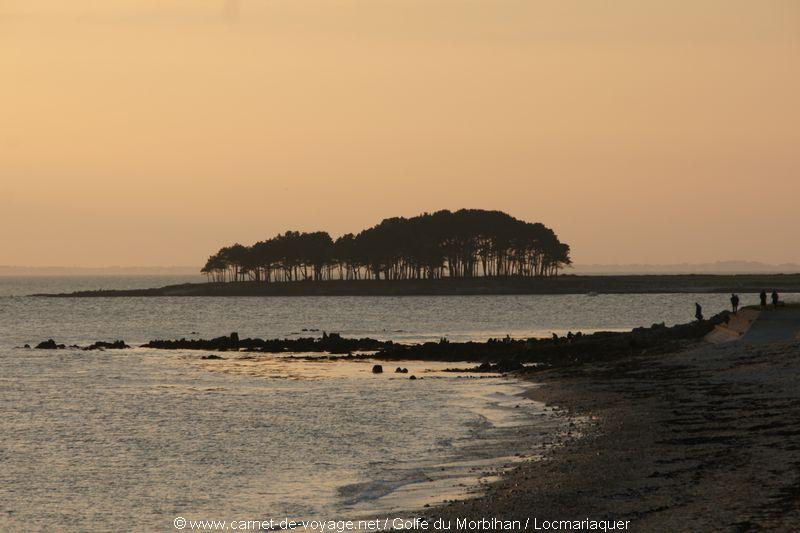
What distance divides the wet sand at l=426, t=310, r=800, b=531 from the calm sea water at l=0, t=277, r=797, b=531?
1813 mm

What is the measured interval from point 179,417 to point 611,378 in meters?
17.1

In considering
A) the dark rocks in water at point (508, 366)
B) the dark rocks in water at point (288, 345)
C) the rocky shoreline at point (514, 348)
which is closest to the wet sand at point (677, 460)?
the dark rocks in water at point (508, 366)

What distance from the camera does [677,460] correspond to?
2352 centimetres

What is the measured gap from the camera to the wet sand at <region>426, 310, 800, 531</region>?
61.1 ft

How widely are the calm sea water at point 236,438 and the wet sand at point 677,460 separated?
5.95ft

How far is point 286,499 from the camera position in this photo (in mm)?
24438

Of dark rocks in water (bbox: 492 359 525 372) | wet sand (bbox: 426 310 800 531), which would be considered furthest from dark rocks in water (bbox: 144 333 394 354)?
wet sand (bbox: 426 310 800 531)

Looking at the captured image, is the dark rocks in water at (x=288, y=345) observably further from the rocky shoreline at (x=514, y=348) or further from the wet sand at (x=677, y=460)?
the wet sand at (x=677, y=460)

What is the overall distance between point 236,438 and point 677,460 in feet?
50.3

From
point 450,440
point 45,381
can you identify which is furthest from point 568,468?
point 45,381

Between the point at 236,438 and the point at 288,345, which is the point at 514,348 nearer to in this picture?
the point at 288,345

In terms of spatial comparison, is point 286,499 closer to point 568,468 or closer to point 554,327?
point 568,468

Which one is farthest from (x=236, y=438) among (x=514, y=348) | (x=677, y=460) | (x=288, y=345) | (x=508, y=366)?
(x=288, y=345)

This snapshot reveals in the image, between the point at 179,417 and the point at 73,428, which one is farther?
the point at 179,417
